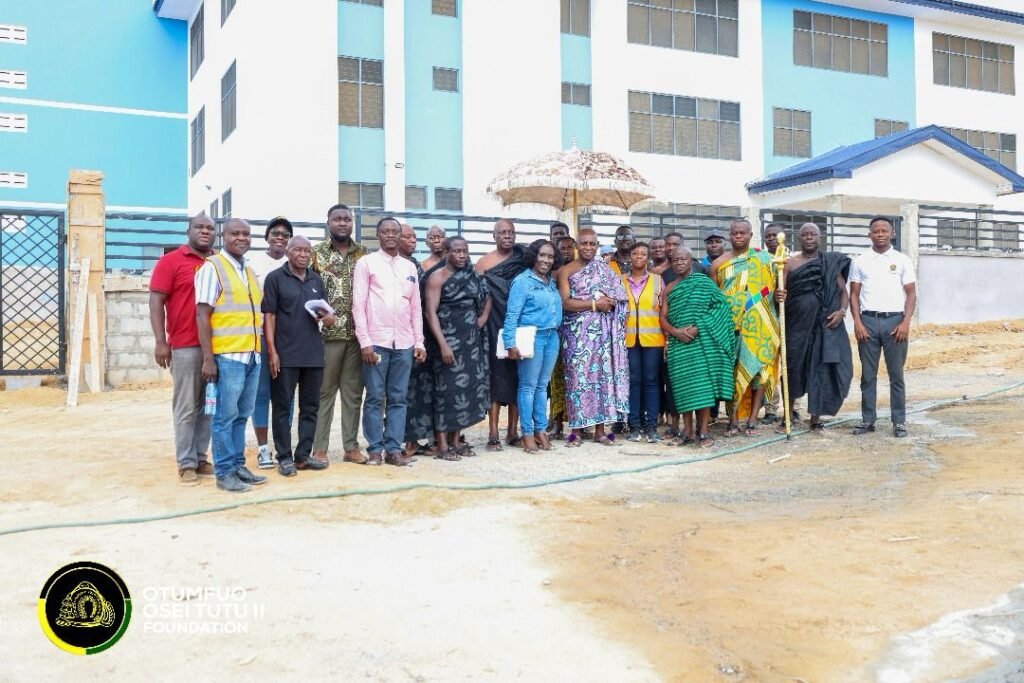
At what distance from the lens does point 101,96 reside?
2414 cm

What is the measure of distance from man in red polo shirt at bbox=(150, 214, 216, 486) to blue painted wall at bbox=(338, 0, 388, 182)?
1299 centimetres

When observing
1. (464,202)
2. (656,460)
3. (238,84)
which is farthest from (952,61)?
(656,460)

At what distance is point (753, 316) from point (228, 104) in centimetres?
1509

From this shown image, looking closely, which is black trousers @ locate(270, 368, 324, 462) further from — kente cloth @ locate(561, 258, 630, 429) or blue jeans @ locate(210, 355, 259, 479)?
kente cloth @ locate(561, 258, 630, 429)

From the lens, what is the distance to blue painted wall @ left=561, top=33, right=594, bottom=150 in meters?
20.3

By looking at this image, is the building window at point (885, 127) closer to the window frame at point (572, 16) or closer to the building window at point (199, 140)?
the window frame at point (572, 16)

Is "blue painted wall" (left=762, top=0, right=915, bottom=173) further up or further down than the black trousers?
further up

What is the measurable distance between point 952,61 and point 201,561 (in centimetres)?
2617

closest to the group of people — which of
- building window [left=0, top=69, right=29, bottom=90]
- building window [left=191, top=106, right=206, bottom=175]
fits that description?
building window [left=191, top=106, right=206, bottom=175]

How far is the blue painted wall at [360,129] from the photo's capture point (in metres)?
18.5

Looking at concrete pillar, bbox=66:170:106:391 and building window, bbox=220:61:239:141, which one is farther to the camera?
building window, bbox=220:61:239:141

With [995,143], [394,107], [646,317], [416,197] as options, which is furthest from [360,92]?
[995,143]

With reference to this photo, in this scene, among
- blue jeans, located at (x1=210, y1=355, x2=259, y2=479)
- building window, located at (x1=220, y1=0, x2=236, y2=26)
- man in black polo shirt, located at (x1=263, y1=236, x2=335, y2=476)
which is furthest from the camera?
building window, located at (x1=220, y1=0, x2=236, y2=26)

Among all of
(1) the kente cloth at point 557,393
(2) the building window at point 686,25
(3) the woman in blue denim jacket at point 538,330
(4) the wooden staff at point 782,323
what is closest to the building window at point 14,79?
(2) the building window at point 686,25
